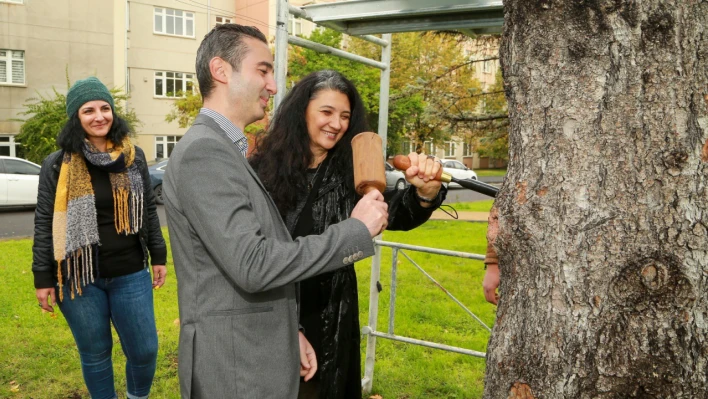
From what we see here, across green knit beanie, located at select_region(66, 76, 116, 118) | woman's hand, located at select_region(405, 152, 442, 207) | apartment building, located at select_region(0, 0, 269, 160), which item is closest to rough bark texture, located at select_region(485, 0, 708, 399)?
woman's hand, located at select_region(405, 152, 442, 207)

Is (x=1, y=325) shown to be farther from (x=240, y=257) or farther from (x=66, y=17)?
(x=66, y=17)

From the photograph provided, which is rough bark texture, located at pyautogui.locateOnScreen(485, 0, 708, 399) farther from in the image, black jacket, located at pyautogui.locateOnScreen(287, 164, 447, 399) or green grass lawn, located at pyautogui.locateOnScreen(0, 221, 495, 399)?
green grass lawn, located at pyautogui.locateOnScreen(0, 221, 495, 399)

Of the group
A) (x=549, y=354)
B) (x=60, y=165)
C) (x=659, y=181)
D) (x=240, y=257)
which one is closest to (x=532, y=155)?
(x=659, y=181)

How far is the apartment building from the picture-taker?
23641 millimetres

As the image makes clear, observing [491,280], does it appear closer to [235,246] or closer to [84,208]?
[235,246]

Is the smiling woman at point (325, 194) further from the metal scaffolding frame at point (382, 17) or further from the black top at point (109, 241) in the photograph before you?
the black top at point (109, 241)

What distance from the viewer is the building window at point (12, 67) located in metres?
23.5

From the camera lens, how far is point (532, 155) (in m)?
1.53

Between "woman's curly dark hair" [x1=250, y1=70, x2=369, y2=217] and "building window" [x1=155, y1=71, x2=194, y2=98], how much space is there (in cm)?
2739

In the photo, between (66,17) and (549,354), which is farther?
(66,17)

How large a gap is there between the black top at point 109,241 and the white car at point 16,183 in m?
12.0

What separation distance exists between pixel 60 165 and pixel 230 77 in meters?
1.88

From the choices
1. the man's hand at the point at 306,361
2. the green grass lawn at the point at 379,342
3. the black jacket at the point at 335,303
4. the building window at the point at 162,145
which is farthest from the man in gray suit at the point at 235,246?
the building window at the point at 162,145

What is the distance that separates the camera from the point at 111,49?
25.5m
